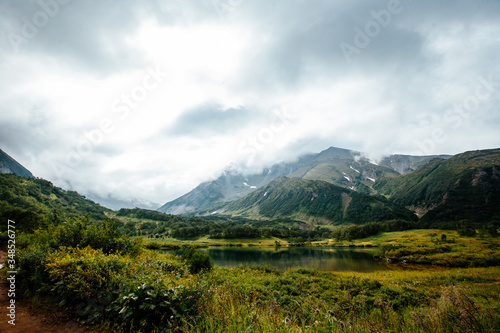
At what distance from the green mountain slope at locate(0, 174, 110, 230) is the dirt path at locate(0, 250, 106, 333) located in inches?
545

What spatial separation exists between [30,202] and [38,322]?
162 metres

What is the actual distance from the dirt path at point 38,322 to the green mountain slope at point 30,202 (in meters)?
13.8

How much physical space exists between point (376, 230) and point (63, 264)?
19107cm

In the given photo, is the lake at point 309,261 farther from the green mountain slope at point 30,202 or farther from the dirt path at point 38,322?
the dirt path at point 38,322

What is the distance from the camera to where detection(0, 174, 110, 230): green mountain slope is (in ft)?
97.1

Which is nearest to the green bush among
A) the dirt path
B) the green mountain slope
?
the green mountain slope

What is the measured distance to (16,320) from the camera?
7.00 meters

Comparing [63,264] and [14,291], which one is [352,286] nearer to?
[63,264]

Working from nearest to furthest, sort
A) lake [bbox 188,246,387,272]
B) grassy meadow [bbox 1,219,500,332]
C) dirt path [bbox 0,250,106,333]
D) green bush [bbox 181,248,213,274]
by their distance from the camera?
grassy meadow [bbox 1,219,500,332] → dirt path [bbox 0,250,106,333] → green bush [bbox 181,248,213,274] → lake [bbox 188,246,387,272]

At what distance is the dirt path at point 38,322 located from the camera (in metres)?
6.34

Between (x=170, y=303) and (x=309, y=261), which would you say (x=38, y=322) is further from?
(x=309, y=261)

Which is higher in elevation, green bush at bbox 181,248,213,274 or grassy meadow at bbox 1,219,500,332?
grassy meadow at bbox 1,219,500,332

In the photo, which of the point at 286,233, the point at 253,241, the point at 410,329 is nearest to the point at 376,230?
the point at 286,233

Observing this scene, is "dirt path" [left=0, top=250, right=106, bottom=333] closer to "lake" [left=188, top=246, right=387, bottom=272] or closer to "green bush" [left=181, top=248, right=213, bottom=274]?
"green bush" [left=181, top=248, right=213, bottom=274]
